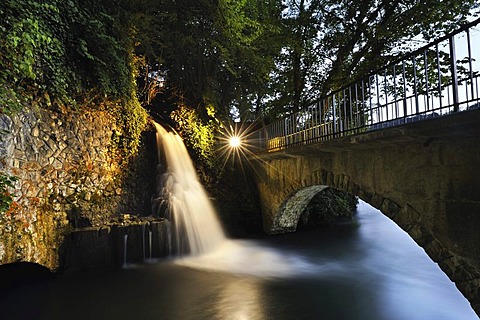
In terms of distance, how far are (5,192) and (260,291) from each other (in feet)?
17.5

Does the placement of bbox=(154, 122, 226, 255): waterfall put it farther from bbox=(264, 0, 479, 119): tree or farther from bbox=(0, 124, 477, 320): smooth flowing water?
bbox=(264, 0, 479, 119): tree

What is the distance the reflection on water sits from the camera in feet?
17.9

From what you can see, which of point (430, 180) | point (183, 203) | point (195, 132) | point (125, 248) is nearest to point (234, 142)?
point (195, 132)

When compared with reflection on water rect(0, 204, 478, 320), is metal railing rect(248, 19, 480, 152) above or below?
above

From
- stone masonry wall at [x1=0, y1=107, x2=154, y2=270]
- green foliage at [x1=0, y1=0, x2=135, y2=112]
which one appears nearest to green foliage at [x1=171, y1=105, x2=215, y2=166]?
green foliage at [x1=0, y1=0, x2=135, y2=112]

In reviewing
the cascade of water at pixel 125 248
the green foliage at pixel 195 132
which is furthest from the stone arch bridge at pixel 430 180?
the green foliage at pixel 195 132

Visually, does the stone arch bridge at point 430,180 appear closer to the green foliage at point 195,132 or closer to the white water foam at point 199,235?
the white water foam at point 199,235

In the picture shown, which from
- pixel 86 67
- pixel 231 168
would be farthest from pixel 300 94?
pixel 86 67

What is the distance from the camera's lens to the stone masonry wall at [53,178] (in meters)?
5.72

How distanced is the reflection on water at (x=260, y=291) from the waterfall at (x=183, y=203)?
2.08ft

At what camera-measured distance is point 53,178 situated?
683 centimetres

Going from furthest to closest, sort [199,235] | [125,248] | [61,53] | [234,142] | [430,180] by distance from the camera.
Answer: [234,142] < [199,235] < [125,248] < [61,53] < [430,180]

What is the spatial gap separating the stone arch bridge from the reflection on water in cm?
203

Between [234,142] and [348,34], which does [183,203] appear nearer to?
[234,142]
